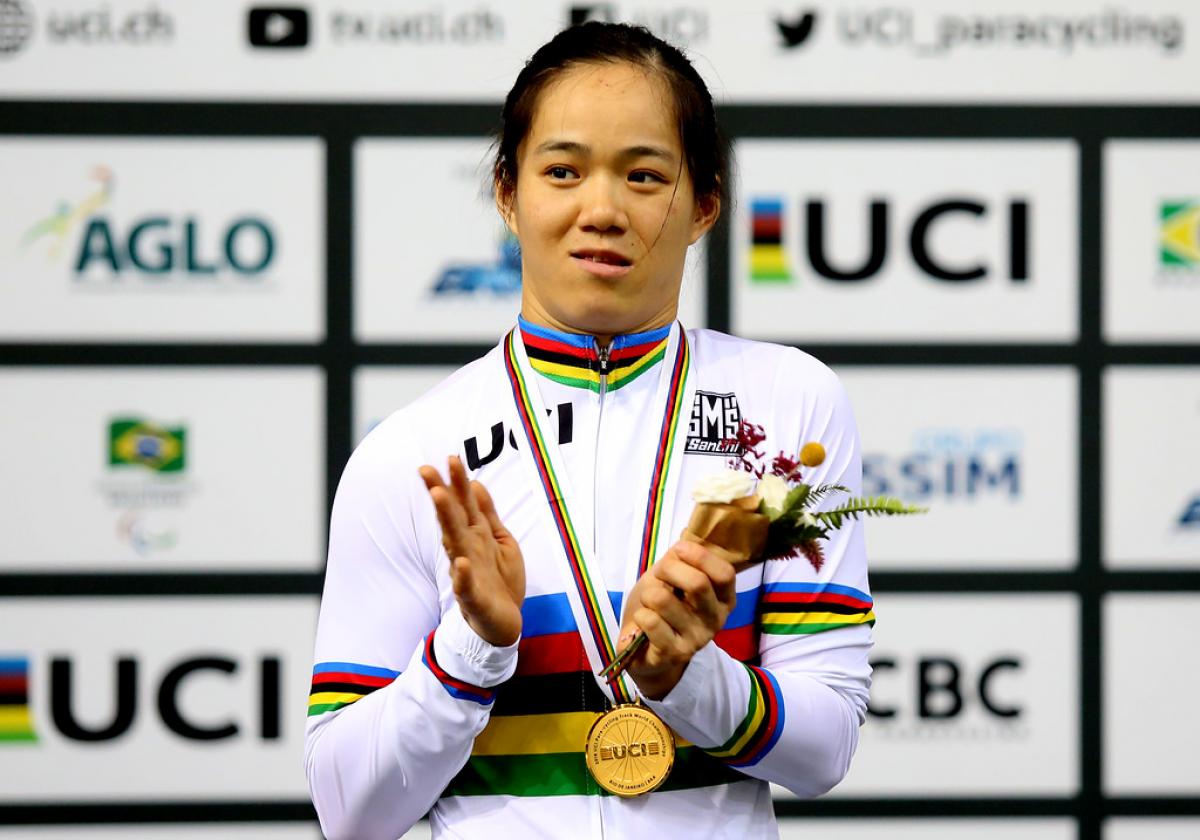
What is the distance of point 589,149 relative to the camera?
131cm

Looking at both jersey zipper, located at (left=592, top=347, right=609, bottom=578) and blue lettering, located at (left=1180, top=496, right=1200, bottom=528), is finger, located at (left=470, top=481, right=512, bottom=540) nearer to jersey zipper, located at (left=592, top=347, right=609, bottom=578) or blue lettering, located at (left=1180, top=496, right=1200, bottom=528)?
jersey zipper, located at (left=592, top=347, right=609, bottom=578)

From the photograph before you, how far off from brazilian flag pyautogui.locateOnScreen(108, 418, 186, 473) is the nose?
2.12 metres

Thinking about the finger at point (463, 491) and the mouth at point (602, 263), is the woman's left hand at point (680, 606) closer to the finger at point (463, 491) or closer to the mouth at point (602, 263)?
the finger at point (463, 491)

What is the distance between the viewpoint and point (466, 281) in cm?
322

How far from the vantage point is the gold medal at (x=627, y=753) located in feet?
3.99

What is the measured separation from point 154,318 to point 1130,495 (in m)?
2.18

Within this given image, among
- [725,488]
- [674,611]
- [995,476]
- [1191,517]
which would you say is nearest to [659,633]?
[674,611]

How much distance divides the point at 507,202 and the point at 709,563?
1.69 feet

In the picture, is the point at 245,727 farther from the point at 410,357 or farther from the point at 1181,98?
the point at 1181,98

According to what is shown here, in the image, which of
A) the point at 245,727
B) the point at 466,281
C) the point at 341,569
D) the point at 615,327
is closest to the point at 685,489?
the point at 615,327

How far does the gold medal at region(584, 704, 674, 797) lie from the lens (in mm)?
1216

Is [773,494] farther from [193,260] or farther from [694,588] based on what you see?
[193,260]

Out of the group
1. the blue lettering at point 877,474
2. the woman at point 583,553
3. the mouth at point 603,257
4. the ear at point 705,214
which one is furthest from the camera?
the blue lettering at point 877,474

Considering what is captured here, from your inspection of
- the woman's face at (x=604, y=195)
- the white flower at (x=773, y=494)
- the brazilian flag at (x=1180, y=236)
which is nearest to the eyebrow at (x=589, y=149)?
the woman's face at (x=604, y=195)
